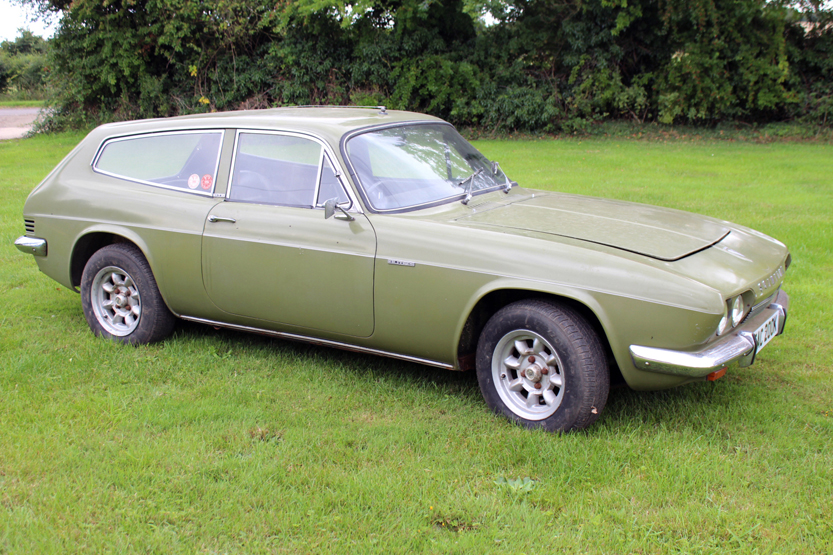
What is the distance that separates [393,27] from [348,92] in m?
2.26

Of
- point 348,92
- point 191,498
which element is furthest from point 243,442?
point 348,92

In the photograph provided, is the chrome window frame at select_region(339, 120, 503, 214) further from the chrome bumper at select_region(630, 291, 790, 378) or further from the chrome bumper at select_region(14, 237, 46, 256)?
the chrome bumper at select_region(14, 237, 46, 256)

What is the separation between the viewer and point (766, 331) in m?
3.56

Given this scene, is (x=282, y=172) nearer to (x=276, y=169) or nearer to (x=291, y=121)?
(x=276, y=169)

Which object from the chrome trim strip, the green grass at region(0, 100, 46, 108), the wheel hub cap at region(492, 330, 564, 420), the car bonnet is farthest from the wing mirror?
the green grass at region(0, 100, 46, 108)

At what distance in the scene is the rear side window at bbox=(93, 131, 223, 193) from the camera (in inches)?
180

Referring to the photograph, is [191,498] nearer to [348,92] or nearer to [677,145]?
[677,145]

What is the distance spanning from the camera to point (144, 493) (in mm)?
3105

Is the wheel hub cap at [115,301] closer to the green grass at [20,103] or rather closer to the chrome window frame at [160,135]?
the chrome window frame at [160,135]

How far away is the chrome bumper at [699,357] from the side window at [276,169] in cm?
209

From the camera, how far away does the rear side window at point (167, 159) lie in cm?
457

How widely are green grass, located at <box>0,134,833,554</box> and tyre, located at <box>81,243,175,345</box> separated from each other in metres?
0.14

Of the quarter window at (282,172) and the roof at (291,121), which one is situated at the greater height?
the roof at (291,121)

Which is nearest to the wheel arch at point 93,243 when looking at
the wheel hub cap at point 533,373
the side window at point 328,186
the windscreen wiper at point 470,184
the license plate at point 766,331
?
the side window at point 328,186
